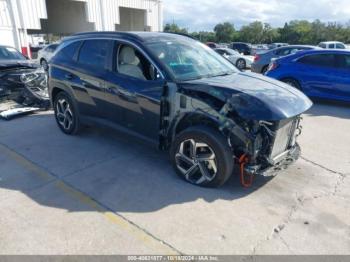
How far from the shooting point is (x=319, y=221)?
9.95 feet

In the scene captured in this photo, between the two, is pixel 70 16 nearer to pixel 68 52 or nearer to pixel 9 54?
pixel 9 54

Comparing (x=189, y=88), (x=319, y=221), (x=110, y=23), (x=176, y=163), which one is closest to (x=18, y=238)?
(x=176, y=163)

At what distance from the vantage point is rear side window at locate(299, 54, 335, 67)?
7981 millimetres

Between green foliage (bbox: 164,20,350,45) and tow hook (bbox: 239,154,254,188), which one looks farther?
green foliage (bbox: 164,20,350,45)

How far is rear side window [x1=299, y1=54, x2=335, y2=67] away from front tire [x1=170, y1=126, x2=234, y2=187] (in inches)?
245

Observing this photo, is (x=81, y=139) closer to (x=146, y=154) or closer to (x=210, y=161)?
(x=146, y=154)

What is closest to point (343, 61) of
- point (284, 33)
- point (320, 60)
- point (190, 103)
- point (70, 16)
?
point (320, 60)

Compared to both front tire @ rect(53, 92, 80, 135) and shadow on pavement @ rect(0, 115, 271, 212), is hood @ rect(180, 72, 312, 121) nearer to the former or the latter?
shadow on pavement @ rect(0, 115, 271, 212)

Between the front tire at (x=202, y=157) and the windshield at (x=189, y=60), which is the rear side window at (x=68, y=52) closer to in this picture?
the windshield at (x=189, y=60)

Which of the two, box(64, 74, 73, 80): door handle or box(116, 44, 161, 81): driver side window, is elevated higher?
box(116, 44, 161, 81): driver side window

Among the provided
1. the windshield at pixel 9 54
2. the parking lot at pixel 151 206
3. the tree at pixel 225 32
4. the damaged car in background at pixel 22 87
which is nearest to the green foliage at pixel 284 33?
the tree at pixel 225 32

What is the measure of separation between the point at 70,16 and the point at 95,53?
24.7 metres

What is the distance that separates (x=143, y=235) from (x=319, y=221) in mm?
1829

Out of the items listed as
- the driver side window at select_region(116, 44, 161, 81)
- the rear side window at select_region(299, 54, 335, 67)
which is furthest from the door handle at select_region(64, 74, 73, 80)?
the rear side window at select_region(299, 54, 335, 67)
